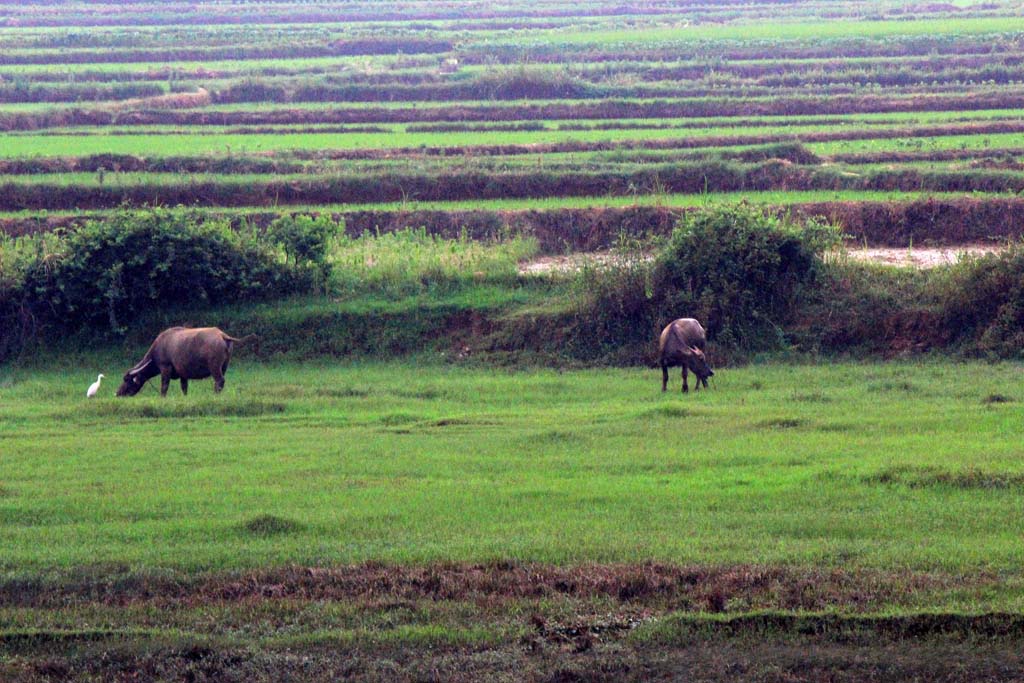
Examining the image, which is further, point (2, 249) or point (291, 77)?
point (291, 77)

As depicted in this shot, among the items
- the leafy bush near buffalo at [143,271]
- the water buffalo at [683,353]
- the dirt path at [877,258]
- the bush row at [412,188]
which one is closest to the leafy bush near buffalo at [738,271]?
the dirt path at [877,258]

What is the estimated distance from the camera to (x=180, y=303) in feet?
68.8

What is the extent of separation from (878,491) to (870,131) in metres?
25.0

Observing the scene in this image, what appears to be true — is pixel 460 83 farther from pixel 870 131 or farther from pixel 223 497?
pixel 223 497

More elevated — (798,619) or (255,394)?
(798,619)

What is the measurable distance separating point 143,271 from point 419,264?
15.0 ft

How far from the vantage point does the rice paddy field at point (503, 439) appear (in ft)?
26.6

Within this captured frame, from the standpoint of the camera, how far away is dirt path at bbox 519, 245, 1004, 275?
20.9m

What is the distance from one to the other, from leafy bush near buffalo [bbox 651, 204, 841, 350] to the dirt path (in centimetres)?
103

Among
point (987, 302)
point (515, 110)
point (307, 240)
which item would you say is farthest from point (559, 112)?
point (987, 302)

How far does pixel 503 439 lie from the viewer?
13039 millimetres

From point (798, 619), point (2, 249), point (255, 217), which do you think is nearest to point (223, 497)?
point (798, 619)

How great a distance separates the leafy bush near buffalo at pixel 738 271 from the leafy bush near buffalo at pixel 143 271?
6482mm

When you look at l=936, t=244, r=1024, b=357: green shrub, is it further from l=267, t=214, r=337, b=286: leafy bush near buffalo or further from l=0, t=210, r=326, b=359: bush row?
l=0, t=210, r=326, b=359: bush row
